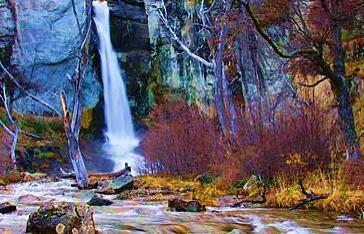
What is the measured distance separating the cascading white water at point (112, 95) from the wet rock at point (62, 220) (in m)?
24.3

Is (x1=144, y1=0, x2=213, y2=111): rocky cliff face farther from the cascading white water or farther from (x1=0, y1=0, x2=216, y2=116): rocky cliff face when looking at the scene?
the cascading white water

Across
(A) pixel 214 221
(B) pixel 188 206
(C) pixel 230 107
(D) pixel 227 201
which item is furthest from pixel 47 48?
(A) pixel 214 221

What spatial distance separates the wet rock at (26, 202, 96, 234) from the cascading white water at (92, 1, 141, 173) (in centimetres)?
2429

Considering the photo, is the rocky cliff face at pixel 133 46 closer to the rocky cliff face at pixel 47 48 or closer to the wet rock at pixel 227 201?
the rocky cliff face at pixel 47 48

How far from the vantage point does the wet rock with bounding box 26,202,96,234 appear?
6375 millimetres

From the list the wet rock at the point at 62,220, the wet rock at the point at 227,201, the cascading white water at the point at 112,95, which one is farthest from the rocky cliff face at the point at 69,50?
the wet rock at the point at 62,220

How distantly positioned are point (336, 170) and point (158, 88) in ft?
79.9

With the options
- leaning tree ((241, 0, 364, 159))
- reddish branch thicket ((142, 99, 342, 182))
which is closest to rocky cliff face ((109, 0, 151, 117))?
reddish branch thicket ((142, 99, 342, 182))

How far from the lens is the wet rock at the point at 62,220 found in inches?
251

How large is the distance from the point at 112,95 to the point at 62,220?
27.0m

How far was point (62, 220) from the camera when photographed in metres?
6.43

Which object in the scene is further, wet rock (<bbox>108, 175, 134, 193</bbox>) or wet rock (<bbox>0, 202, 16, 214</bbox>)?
wet rock (<bbox>108, 175, 134, 193</bbox>)

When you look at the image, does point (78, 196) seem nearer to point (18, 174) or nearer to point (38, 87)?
point (18, 174)

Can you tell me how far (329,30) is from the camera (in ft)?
37.8
